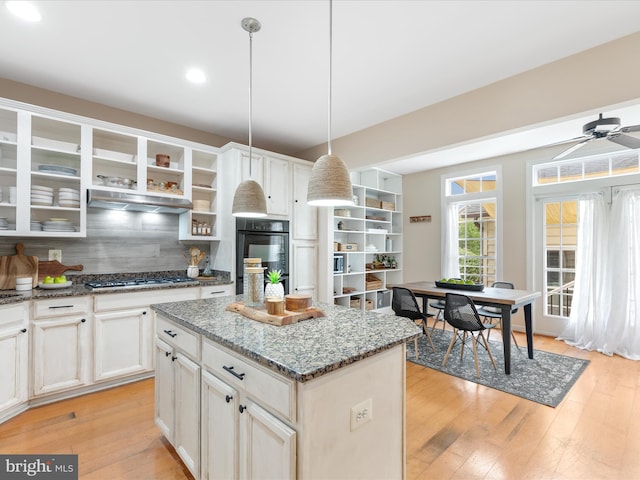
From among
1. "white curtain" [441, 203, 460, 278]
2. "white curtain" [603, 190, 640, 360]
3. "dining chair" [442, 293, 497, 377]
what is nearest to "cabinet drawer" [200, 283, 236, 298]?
"dining chair" [442, 293, 497, 377]

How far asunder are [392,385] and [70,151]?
3397mm

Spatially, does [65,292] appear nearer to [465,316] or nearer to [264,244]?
[264,244]

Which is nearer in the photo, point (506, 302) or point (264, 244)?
point (506, 302)

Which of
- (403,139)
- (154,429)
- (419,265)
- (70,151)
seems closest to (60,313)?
(154,429)

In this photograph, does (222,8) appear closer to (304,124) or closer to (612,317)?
(304,124)

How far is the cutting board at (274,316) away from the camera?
5.47 feet

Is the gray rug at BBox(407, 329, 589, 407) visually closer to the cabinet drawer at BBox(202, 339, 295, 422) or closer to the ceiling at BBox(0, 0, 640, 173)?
the cabinet drawer at BBox(202, 339, 295, 422)

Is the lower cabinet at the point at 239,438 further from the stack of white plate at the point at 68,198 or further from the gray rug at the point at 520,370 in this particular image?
the gray rug at the point at 520,370

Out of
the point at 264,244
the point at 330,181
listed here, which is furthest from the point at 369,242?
the point at 330,181

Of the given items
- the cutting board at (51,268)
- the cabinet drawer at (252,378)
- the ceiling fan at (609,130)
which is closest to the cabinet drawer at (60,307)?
the cutting board at (51,268)

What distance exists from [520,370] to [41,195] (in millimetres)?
4865

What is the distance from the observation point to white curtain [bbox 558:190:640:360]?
377cm

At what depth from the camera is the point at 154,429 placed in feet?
7.42

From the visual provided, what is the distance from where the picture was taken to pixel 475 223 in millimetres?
5340
